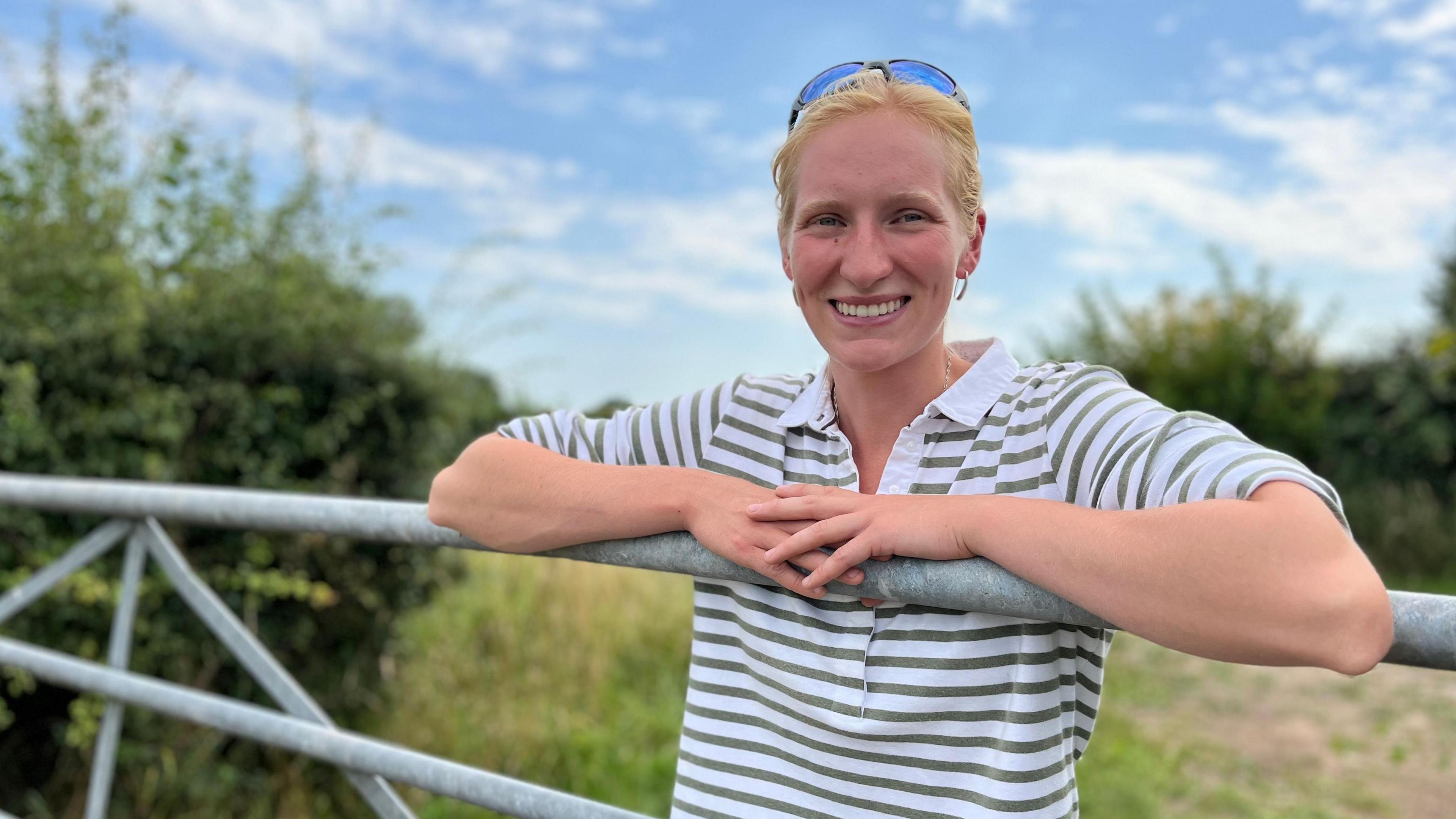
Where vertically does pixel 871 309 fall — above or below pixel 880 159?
below

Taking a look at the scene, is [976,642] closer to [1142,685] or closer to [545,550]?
[545,550]

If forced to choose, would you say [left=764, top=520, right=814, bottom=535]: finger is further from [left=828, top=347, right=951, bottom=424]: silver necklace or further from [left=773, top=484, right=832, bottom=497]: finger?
[left=828, top=347, right=951, bottom=424]: silver necklace

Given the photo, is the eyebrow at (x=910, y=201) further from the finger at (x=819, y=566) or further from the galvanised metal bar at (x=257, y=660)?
the galvanised metal bar at (x=257, y=660)

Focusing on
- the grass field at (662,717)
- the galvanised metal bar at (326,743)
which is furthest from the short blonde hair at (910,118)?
the grass field at (662,717)

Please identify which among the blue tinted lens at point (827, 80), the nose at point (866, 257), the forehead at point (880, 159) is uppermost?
the blue tinted lens at point (827, 80)

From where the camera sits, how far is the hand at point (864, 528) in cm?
117

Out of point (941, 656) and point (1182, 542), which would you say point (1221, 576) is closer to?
point (1182, 542)

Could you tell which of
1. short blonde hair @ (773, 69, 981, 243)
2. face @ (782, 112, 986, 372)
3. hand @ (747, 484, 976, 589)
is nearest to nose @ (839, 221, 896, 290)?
face @ (782, 112, 986, 372)

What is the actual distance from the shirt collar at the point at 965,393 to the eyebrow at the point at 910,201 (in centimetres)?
23

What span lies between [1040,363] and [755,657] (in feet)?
1.84

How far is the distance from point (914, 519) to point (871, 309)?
0.38m

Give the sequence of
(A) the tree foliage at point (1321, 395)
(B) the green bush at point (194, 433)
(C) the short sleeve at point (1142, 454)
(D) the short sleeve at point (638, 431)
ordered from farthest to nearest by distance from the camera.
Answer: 1. (A) the tree foliage at point (1321, 395)
2. (B) the green bush at point (194, 433)
3. (D) the short sleeve at point (638, 431)
4. (C) the short sleeve at point (1142, 454)

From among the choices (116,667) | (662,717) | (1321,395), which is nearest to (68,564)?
(116,667)

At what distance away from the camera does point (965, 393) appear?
1.46m
